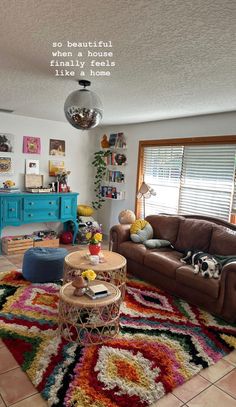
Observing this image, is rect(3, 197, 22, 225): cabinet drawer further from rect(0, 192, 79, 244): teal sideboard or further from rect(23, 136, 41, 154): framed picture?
rect(23, 136, 41, 154): framed picture

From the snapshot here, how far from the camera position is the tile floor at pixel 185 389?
1748 millimetres

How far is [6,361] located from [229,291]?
203 centimetres

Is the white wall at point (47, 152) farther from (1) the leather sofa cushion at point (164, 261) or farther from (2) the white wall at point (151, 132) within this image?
(1) the leather sofa cushion at point (164, 261)

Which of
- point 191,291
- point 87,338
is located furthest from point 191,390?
point 191,291

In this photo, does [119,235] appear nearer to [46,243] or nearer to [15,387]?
[46,243]

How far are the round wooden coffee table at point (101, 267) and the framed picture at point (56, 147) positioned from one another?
8.79ft

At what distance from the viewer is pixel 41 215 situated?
4.84 metres

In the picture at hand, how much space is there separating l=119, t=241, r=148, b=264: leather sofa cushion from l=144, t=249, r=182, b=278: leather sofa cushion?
103mm

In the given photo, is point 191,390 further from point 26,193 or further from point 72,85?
point 26,193

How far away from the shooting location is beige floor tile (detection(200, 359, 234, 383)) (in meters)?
2.04

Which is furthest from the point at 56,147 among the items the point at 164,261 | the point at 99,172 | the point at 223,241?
the point at 223,241

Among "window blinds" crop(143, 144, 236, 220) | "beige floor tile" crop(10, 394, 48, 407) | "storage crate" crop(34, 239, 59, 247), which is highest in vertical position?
"window blinds" crop(143, 144, 236, 220)

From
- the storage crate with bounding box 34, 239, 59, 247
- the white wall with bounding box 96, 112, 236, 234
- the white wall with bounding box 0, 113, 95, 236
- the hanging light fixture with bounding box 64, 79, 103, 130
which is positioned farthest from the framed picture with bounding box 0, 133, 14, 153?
the hanging light fixture with bounding box 64, 79, 103, 130

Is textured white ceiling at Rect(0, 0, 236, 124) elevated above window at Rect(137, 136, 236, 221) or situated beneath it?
elevated above
